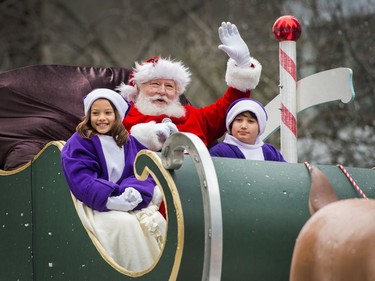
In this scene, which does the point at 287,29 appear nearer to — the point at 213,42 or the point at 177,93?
the point at 177,93

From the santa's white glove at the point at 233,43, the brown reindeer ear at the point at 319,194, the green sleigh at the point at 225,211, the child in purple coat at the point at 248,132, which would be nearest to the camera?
the brown reindeer ear at the point at 319,194

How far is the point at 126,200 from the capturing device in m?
4.05

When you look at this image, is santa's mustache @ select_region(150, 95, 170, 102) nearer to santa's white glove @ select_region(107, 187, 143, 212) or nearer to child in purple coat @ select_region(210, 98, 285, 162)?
child in purple coat @ select_region(210, 98, 285, 162)

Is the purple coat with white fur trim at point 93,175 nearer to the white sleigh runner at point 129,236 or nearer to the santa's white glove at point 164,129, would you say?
the white sleigh runner at point 129,236

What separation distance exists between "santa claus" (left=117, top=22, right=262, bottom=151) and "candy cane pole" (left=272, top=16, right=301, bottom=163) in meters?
0.16

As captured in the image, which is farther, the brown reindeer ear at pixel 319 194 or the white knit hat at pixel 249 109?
the white knit hat at pixel 249 109

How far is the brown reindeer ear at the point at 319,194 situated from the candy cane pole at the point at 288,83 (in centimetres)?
202

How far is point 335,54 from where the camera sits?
11.8m

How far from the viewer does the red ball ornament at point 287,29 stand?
472 centimetres

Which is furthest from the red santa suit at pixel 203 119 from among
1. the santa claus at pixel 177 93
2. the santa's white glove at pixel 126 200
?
the santa's white glove at pixel 126 200

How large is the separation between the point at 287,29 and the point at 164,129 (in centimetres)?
83

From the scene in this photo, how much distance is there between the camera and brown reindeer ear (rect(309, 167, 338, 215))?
274 centimetres

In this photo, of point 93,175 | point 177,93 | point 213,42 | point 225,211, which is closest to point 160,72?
point 177,93

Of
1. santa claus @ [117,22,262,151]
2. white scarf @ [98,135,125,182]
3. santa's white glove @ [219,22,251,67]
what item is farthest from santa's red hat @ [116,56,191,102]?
white scarf @ [98,135,125,182]
